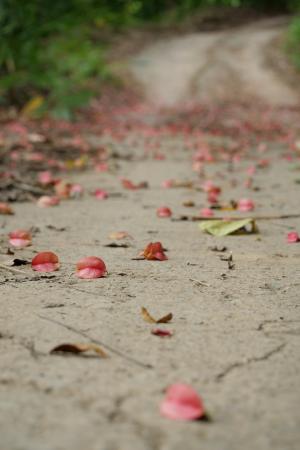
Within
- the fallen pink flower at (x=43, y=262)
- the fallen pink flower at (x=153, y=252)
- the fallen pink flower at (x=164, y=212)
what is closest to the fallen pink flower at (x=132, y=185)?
the fallen pink flower at (x=164, y=212)

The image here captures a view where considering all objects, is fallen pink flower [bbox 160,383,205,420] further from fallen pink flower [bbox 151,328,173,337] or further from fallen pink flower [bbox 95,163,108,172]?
fallen pink flower [bbox 95,163,108,172]

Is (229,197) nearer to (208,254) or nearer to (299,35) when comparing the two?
(208,254)

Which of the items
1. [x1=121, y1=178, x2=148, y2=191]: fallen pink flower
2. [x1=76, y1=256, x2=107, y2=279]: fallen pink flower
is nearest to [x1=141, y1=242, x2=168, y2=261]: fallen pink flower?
[x1=76, y1=256, x2=107, y2=279]: fallen pink flower

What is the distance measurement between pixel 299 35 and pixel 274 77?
4209mm

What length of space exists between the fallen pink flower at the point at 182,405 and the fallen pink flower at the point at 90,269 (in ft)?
3.64

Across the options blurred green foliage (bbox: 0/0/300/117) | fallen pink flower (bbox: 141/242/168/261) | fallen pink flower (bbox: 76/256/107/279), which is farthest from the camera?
blurred green foliage (bbox: 0/0/300/117)

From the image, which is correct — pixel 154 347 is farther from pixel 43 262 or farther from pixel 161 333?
pixel 43 262

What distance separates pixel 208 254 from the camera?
293cm

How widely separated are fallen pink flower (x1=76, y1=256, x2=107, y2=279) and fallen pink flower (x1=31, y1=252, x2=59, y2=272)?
14 cm

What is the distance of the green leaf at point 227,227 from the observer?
3.29m

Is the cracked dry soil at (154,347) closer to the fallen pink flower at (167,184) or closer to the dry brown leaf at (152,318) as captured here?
the dry brown leaf at (152,318)

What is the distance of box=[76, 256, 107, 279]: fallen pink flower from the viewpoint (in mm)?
2467

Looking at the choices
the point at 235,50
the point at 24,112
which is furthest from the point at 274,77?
the point at 24,112

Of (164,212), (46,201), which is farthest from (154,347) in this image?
(46,201)
